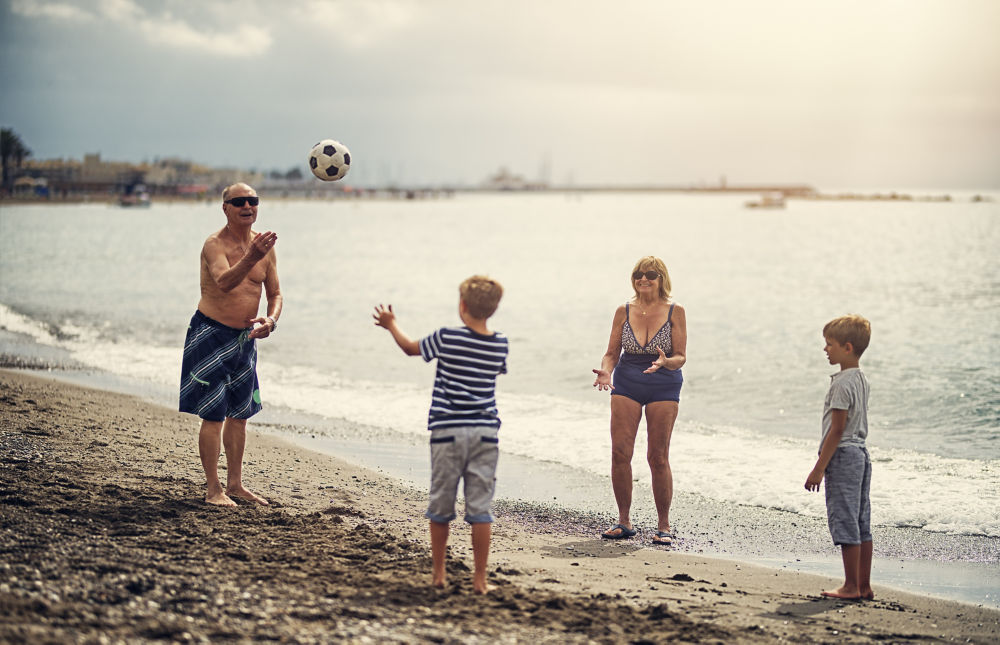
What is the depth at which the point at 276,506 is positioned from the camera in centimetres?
635

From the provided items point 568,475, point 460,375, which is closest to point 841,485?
point 460,375

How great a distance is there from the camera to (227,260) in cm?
599

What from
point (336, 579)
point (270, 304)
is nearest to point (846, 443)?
point (336, 579)

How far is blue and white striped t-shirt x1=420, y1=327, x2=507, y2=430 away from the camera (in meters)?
4.46

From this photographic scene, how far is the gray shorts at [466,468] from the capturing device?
4.50 m

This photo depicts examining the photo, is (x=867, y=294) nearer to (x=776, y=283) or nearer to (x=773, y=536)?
(x=776, y=283)

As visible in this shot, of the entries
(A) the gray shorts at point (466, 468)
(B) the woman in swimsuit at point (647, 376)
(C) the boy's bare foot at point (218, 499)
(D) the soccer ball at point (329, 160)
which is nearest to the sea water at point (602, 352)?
(B) the woman in swimsuit at point (647, 376)

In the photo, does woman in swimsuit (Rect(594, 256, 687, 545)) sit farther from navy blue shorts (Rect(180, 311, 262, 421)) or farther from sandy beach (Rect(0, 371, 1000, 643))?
navy blue shorts (Rect(180, 311, 262, 421))

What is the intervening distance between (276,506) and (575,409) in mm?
6146

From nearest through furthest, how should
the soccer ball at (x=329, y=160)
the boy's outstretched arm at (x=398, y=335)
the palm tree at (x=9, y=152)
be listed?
the boy's outstretched arm at (x=398, y=335) < the soccer ball at (x=329, y=160) < the palm tree at (x=9, y=152)

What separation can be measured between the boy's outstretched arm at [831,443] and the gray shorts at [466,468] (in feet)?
6.06

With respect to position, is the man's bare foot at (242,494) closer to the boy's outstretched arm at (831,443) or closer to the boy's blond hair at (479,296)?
the boy's blond hair at (479,296)

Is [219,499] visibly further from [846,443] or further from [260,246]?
[846,443]

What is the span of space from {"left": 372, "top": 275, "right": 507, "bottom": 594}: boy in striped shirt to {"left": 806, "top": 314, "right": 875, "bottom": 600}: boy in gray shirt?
74.2 inches
